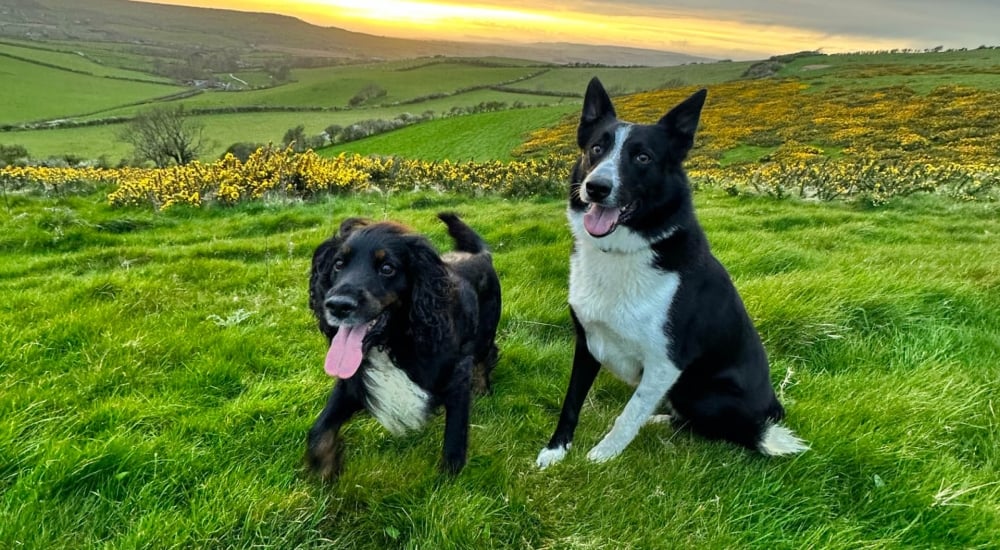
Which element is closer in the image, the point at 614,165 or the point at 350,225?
the point at 614,165

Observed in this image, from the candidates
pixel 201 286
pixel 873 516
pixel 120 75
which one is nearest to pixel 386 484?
pixel 873 516

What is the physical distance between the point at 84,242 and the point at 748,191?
47.1ft

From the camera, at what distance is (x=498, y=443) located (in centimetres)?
343

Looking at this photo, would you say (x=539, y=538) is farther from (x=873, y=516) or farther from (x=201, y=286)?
(x=201, y=286)

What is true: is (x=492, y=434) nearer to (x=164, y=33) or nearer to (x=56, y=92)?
(x=56, y=92)

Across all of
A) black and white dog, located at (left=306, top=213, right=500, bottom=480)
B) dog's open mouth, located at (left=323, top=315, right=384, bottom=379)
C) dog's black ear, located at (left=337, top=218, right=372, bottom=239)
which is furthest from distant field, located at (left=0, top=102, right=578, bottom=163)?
dog's open mouth, located at (left=323, top=315, right=384, bottom=379)

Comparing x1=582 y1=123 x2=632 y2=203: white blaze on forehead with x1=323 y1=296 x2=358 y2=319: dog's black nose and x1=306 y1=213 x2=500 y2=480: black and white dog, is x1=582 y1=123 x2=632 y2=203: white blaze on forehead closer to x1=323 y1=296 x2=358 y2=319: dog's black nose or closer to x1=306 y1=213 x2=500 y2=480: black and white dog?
x1=306 y1=213 x2=500 y2=480: black and white dog

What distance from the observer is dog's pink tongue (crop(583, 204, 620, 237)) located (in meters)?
3.17

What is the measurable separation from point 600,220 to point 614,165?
0.34 meters

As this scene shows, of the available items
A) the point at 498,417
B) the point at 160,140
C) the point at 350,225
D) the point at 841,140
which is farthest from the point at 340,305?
the point at 160,140

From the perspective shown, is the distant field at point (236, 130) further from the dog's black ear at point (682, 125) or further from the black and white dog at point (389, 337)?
the dog's black ear at point (682, 125)

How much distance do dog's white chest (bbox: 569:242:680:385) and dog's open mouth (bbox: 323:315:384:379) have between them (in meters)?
1.36

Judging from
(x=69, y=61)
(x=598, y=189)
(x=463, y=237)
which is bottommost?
(x=463, y=237)

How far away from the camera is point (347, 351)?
3045mm
